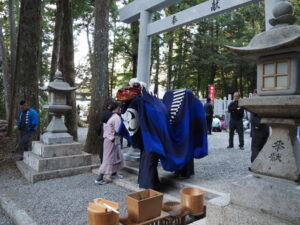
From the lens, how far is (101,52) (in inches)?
309

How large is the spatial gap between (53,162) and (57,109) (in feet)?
4.41

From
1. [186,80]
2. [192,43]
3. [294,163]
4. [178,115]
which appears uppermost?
[192,43]

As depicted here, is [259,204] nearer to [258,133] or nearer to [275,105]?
[275,105]

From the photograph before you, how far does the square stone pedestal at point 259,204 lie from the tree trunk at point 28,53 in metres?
7.27

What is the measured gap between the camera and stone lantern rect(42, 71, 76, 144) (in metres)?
6.18

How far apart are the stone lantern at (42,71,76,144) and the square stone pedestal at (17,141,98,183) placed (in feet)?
0.56

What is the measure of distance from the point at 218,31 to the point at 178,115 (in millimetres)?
20637

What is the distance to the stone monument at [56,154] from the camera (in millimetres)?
5773

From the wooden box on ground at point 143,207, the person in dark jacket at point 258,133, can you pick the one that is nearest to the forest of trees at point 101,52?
the person in dark jacket at point 258,133

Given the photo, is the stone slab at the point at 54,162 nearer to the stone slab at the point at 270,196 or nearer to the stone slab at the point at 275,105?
the stone slab at the point at 270,196

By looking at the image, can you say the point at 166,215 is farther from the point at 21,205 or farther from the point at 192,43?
the point at 192,43

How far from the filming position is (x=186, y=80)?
958 inches

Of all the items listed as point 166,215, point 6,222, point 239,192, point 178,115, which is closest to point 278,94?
point 239,192

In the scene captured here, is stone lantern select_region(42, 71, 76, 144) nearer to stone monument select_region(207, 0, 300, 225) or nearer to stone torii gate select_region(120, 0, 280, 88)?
stone torii gate select_region(120, 0, 280, 88)
